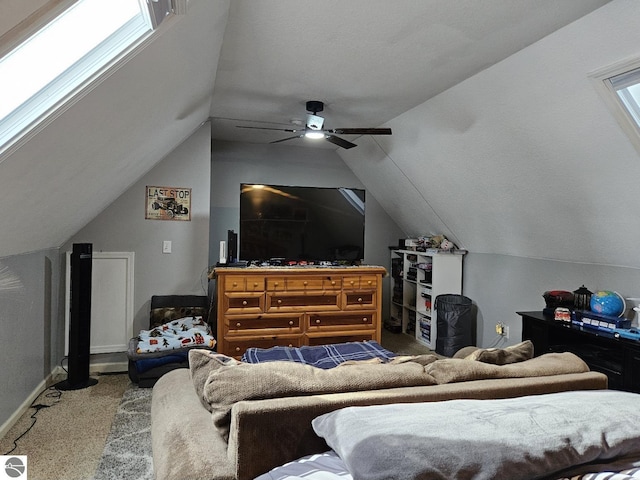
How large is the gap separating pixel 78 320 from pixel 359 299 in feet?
8.33

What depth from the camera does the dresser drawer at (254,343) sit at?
404 centimetres

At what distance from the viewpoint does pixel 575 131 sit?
8.64 feet

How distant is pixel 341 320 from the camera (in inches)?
173

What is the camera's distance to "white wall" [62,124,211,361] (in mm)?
4012

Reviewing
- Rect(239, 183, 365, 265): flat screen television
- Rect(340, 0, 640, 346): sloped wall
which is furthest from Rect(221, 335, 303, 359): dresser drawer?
Rect(340, 0, 640, 346): sloped wall

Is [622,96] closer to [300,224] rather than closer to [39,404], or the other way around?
[300,224]

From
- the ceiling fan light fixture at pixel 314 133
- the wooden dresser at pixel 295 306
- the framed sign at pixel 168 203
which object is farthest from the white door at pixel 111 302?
the ceiling fan light fixture at pixel 314 133

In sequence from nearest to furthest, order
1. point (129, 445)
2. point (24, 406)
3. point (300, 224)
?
point (129, 445)
point (24, 406)
point (300, 224)

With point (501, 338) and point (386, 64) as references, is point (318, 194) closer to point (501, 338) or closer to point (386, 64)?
point (386, 64)

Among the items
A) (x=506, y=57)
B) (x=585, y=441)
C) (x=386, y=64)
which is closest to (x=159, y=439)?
(x=585, y=441)

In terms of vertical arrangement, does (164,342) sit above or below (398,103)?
below

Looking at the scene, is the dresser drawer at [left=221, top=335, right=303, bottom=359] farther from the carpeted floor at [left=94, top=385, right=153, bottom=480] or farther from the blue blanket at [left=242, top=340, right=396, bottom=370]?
the blue blanket at [left=242, top=340, right=396, bottom=370]

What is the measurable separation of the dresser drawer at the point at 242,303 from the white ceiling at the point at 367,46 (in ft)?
5.71

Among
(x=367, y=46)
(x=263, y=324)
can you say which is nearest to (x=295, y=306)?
(x=263, y=324)
